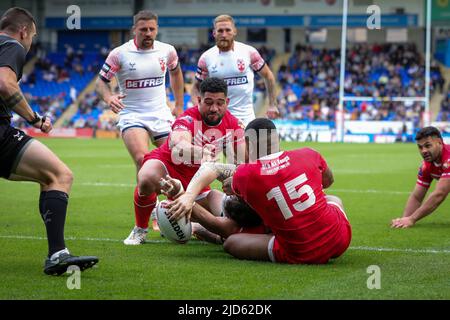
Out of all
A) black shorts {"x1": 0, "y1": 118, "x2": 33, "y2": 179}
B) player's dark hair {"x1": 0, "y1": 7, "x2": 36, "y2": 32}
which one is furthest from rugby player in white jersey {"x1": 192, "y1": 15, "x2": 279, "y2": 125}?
black shorts {"x1": 0, "y1": 118, "x2": 33, "y2": 179}

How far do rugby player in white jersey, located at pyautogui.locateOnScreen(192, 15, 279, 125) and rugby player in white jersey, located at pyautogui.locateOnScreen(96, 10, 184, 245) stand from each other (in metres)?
0.78

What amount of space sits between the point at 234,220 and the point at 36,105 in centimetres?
4640

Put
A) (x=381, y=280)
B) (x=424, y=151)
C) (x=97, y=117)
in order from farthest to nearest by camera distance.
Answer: (x=97, y=117), (x=424, y=151), (x=381, y=280)

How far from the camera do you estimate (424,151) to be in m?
9.82

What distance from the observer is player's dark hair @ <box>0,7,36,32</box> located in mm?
6504

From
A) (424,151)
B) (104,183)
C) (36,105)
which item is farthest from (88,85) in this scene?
(424,151)

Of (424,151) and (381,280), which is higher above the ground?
(424,151)

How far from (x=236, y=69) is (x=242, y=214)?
3.80 m

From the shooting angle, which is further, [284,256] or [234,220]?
[234,220]

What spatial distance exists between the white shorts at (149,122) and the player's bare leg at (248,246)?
9.92ft

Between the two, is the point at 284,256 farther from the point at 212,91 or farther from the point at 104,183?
the point at 104,183

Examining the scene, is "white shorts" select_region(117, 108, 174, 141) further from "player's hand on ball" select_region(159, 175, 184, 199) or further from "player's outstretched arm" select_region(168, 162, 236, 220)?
"player's hand on ball" select_region(159, 175, 184, 199)

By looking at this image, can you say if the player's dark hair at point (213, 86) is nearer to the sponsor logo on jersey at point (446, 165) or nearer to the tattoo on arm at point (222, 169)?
the tattoo on arm at point (222, 169)
